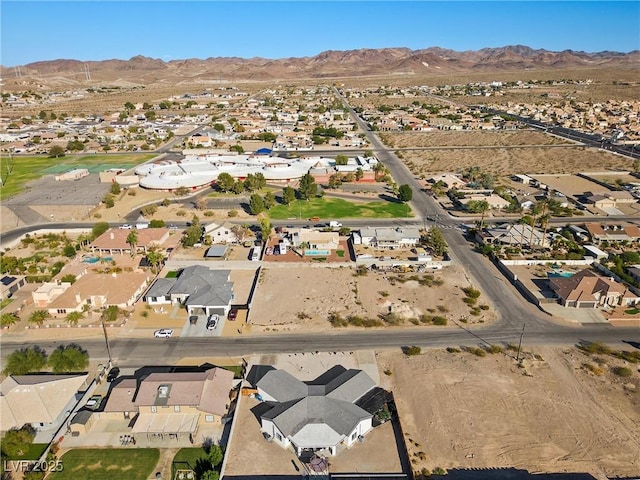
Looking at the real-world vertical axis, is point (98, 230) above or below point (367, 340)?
above

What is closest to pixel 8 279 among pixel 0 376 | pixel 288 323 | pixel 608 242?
pixel 0 376

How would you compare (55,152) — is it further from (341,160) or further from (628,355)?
(628,355)

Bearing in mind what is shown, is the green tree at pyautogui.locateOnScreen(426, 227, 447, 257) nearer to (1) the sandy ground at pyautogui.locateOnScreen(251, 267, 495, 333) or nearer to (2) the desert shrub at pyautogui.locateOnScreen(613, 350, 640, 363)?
(1) the sandy ground at pyautogui.locateOnScreen(251, 267, 495, 333)

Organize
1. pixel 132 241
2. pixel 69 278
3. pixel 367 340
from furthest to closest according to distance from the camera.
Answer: pixel 132 241 < pixel 69 278 < pixel 367 340

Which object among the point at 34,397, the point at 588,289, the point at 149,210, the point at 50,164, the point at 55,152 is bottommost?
the point at 34,397

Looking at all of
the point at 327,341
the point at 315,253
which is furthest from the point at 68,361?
the point at 315,253

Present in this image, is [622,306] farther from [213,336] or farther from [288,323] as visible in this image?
[213,336]
